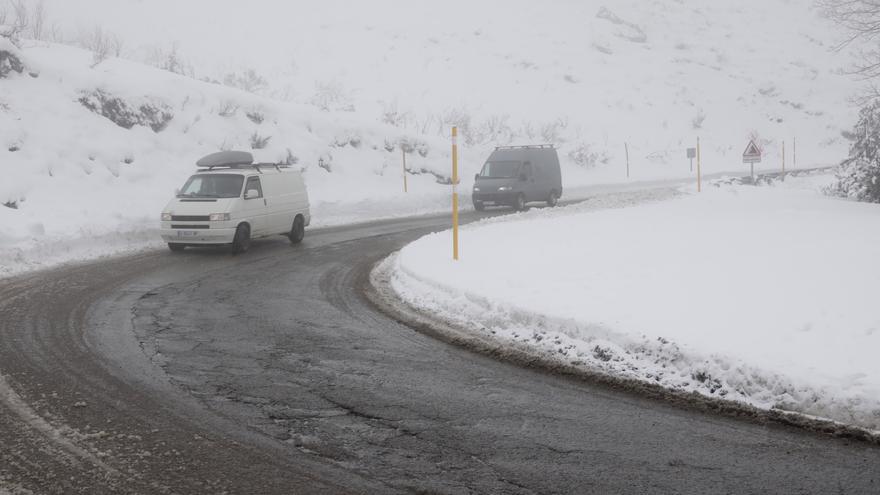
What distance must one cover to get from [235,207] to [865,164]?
20.1 m

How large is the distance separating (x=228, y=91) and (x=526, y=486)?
2892 centimetres

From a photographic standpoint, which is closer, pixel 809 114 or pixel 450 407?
pixel 450 407

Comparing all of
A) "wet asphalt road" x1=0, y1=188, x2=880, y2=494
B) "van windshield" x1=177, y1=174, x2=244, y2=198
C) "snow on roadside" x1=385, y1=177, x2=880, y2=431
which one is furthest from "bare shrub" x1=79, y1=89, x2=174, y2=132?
"wet asphalt road" x1=0, y1=188, x2=880, y2=494

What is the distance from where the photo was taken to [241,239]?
15.8 m

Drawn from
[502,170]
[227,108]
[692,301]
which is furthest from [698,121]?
[692,301]

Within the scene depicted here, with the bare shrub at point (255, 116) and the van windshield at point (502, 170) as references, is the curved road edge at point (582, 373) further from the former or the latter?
the bare shrub at point (255, 116)

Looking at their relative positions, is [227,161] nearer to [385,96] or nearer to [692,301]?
[692,301]

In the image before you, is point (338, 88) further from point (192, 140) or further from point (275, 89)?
point (192, 140)

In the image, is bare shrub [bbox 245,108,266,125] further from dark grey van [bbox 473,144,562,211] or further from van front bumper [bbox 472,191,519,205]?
van front bumper [bbox 472,191,519,205]

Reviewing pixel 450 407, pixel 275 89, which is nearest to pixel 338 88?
pixel 275 89

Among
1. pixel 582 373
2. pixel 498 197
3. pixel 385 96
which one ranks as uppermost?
pixel 385 96

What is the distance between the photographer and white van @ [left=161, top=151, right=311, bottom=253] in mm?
15414

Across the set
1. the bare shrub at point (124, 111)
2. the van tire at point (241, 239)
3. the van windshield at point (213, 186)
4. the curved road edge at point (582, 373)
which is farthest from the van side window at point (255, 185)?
the bare shrub at point (124, 111)

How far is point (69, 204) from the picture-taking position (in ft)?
63.0
